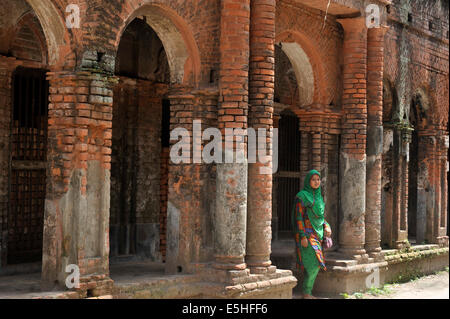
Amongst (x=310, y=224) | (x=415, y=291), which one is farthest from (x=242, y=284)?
(x=415, y=291)

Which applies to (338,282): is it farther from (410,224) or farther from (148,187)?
(410,224)

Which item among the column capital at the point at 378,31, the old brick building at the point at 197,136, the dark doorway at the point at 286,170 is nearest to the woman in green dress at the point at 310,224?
the old brick building at the point at 197,136

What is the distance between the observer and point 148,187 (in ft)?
36.5

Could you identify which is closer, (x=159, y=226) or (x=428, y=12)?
(x=159, y=226)

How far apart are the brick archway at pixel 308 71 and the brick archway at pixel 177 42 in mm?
2689

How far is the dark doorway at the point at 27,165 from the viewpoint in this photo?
930cm

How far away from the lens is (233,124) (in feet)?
29.2

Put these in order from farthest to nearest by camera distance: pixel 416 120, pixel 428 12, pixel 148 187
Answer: pixel 416 120
pixel 428 12
pixel 148 187

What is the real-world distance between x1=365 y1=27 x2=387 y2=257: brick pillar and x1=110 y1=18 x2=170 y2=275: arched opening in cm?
377

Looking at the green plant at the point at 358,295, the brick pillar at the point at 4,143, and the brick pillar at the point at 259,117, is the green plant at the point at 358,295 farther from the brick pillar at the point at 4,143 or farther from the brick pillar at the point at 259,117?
the brick pillar at the point at 4,143

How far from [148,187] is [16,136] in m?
2.55

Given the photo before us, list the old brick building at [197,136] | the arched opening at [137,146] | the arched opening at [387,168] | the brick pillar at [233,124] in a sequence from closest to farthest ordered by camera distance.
Answer: the old brick building at [197,136]
the brick pillar at [233,124]
the arched opening at [137,146]
the arched opening at [387,168]

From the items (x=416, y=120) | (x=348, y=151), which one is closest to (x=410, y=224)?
(x=416, y=120)

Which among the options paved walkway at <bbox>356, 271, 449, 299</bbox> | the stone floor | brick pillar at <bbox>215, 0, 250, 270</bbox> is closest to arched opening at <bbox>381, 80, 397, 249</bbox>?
paved walkway at <bbox>356, 271, 449, 299</bbox>
